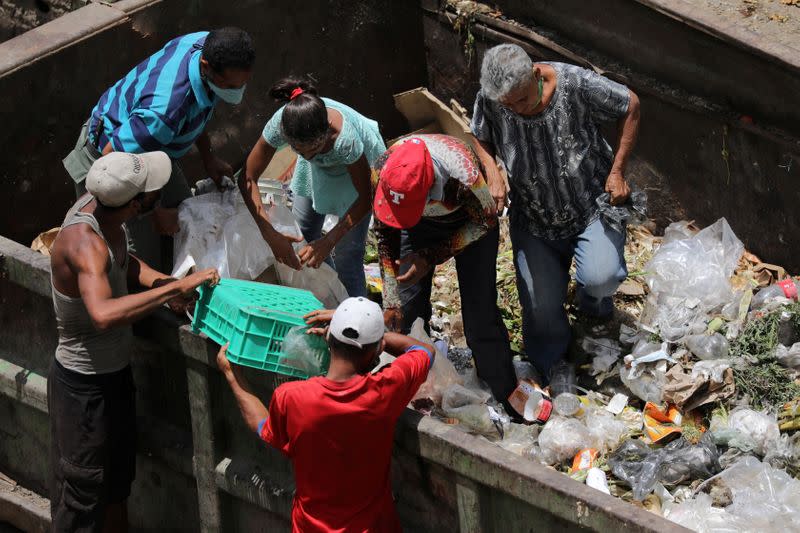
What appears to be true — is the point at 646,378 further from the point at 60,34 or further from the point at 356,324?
the point at 60,34

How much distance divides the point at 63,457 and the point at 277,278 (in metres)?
1.12

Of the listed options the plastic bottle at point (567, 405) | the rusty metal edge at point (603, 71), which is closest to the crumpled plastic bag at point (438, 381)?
the plastic bottle at point (567, 405)

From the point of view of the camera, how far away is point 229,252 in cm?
463

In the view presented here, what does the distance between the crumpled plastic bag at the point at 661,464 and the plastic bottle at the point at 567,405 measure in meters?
0.42

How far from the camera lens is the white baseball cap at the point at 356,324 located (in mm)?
3451

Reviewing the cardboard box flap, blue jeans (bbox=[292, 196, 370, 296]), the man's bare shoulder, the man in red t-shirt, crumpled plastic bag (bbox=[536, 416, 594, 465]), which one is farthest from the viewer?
the cardboard box flap

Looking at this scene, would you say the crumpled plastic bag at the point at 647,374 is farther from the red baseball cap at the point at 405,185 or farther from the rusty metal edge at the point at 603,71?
the red baseball cap at the point at 405,185

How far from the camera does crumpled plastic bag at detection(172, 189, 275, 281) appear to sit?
4.61 m

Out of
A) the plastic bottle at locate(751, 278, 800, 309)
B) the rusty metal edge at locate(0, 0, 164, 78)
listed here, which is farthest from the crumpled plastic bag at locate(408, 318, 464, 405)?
the rusty metal edge at locate(0, 0, 164, 78)

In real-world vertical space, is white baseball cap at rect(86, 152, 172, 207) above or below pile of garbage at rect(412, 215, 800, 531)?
above

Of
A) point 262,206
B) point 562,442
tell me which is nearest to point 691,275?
point 562,442

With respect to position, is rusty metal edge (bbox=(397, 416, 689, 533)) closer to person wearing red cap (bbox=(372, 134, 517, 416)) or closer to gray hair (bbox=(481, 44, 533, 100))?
person wearing red cap (bbox=(372, 134, 517, 416))

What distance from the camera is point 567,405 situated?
4.77 metres

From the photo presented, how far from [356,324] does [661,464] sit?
1406 millimetres
